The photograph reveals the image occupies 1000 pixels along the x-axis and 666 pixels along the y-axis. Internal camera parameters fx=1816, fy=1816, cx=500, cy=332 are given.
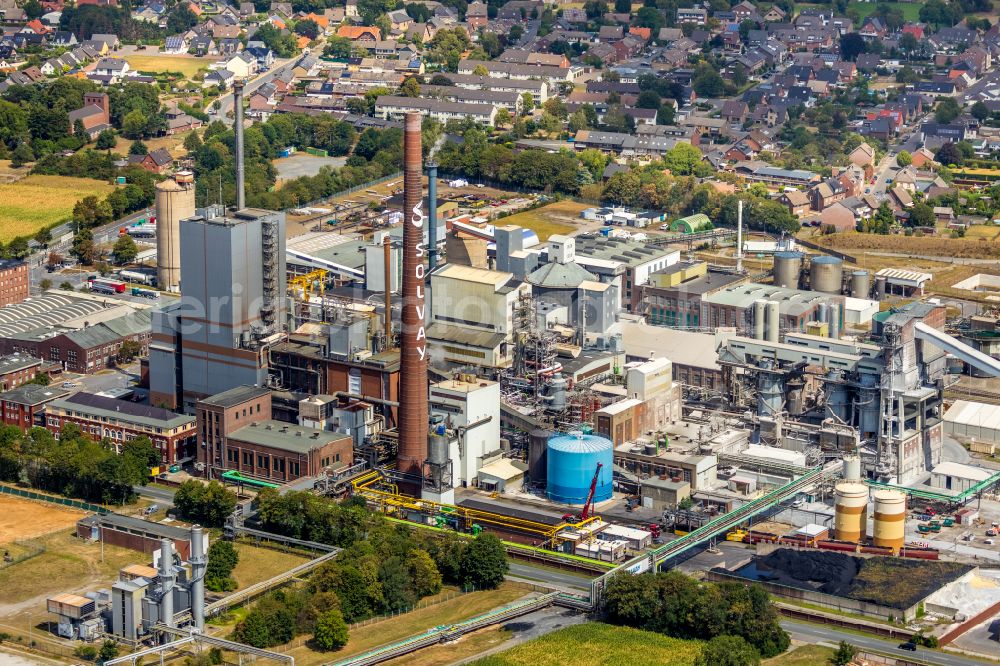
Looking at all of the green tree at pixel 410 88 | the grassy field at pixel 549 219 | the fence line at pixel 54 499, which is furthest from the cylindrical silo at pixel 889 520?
the green tree at pixel 410 88

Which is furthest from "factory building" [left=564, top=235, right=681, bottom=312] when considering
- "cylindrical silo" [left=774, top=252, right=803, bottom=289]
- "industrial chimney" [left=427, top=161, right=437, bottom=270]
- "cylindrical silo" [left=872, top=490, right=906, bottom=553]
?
"cylindrical silo" [left=872, top=490, right=906, bottom=553]

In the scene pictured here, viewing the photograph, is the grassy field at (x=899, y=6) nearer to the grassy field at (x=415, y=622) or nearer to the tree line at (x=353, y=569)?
the tree line at (x=353, y=569)

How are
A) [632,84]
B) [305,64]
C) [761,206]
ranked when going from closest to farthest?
1. [761,206]
2. [632,84]
3. [305,64]

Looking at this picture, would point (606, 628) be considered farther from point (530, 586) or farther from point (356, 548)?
point (356, 548)

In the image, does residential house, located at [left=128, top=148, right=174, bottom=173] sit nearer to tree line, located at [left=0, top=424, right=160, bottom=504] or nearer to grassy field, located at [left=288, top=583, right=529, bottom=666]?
tree line, located at [left=0, top=424, right=160, bottom=504]

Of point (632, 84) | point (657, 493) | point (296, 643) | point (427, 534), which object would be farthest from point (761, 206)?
point (296, 643)

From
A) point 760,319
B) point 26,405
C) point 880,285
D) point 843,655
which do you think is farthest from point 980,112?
point 843,655
